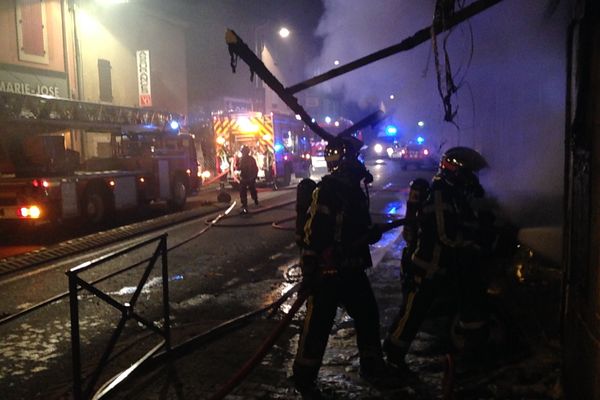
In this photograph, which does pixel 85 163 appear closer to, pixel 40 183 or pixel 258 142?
pixel 40 183

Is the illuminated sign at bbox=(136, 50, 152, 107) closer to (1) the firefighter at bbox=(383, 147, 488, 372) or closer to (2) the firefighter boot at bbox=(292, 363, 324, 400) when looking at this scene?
(1) the firefighter at bbox=(383, 147, 488, 372)

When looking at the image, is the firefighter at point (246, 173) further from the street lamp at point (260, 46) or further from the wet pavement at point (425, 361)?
the street lamp at point (260, 46)

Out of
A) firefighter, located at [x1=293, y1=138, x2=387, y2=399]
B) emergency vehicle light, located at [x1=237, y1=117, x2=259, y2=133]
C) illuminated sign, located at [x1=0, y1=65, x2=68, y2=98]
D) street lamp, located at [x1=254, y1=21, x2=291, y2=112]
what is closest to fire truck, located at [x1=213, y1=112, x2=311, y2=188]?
emergency vehicle light, located at [x1=237, y1=117, x2=259, y2=133]

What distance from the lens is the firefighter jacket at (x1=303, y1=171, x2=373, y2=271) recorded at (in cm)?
363

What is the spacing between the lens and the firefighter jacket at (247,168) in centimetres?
1347

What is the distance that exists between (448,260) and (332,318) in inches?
34.8

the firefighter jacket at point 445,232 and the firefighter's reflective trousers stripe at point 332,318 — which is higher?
the firefighter jacket at point 445,232

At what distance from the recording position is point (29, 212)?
424 inches

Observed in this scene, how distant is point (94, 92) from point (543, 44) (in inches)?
768

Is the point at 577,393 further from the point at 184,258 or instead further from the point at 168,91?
the point at 168,91

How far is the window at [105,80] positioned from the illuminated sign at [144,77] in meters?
1.34

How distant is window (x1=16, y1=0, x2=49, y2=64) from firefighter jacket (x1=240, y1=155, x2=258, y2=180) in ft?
31.4

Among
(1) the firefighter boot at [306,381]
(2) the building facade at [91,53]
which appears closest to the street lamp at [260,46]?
(2) the building facade at [91,53]

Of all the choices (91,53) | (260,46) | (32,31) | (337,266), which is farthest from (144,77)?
(337,266)
